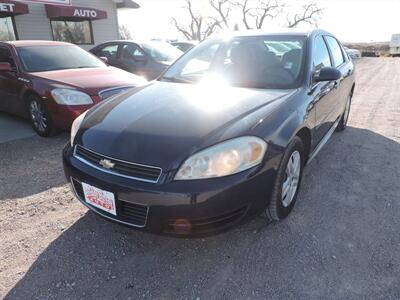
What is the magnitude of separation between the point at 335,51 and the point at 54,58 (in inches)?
169

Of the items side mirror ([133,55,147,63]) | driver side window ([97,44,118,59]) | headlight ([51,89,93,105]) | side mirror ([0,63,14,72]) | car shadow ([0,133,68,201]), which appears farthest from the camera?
driver side window ([97,44,118,59])

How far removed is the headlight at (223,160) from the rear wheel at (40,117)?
11.4ft

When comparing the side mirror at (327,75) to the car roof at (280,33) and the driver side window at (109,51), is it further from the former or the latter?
the driver side window at (109,51)

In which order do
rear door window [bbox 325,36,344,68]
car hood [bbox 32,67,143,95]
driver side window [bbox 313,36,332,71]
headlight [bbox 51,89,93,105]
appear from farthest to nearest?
car hood [bbox 32,67,143,95]
headlight [bbox 51,89,93,105]
rear door window [bbox 325,36,344,68]
driver side window [bbox 313,36,332,71]

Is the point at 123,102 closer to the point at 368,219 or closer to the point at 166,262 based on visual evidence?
the point at 166,262

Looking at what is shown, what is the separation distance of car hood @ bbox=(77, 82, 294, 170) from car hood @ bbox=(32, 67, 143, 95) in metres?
1.96

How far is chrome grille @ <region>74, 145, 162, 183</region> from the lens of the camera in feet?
6.99

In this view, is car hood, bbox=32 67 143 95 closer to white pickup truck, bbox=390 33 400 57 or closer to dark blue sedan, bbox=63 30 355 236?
dark blue sedan, bbox=63 30 355 236

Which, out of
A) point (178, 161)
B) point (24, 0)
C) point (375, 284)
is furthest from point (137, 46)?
point (375, 284)

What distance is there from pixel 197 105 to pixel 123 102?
69 centimetres

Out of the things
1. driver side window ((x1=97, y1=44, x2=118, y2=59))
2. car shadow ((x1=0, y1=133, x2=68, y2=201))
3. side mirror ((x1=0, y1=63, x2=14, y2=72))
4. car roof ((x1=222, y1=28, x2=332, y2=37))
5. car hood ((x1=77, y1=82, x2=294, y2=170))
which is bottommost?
car shadow ((x1=0, y1=133, x2=68, y2=201))

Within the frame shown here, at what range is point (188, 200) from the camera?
205 centimetres

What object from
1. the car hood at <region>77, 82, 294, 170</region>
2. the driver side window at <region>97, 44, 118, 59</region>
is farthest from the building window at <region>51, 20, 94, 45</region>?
the car hood at <region>77, 82, 294, 170</region>

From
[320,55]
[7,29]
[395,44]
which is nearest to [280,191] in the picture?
[320,55]
